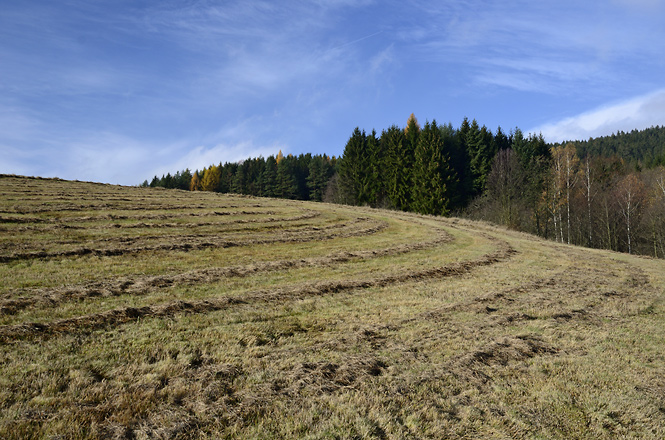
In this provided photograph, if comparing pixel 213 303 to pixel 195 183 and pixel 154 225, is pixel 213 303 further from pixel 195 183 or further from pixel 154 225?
pixel 195 183

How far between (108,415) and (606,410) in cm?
739

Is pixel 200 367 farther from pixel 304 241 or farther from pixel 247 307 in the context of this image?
pixel 304 241

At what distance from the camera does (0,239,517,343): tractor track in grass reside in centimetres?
750

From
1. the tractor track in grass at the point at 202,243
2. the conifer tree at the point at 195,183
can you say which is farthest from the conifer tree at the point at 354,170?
the conifer tree at the point at 195,183

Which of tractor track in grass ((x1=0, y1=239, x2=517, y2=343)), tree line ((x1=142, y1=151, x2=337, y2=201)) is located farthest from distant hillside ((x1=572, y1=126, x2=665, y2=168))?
tractor track in grass ((x1=0, y1=239, x2=517, y2=343))

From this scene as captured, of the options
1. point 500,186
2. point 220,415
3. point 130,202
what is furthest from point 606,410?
point 500,186

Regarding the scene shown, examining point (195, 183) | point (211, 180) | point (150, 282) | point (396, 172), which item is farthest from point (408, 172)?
point (195, 183)

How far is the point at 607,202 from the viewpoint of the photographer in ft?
172

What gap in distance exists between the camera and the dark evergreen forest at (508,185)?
167 feet

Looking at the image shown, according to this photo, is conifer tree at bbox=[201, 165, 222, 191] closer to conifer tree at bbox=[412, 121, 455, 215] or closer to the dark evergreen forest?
the dark evergreen forest

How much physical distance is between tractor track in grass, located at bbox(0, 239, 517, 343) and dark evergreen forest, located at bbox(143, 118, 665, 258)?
40743mm

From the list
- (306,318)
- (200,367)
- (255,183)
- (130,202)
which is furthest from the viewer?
(255,183)

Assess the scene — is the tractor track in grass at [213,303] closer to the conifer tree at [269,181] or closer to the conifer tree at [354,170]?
the conifer tree at [354,170]

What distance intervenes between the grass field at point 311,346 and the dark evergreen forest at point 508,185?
126ft
